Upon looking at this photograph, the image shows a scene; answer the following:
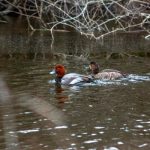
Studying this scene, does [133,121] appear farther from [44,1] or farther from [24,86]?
[44,1]

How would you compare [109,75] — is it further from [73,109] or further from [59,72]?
[73,109]

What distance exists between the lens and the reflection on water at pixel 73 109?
8.24 metres

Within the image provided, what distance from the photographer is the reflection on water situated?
824 centimetres

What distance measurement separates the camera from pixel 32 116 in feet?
31.9

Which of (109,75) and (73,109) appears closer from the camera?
(73,109)

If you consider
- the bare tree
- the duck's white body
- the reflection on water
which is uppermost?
the bare tree

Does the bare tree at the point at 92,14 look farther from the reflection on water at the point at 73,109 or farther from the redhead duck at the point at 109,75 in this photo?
the redhead duck at the point at 109,75

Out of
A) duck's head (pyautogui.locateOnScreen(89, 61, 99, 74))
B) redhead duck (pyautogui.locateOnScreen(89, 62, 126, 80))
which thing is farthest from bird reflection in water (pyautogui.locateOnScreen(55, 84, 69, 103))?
duck's head (pyautogui.locateOnScreen(89, 61, 99, 74))

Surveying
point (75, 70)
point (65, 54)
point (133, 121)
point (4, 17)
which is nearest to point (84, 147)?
point (133, 121)

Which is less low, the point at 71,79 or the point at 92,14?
the point at 92,14

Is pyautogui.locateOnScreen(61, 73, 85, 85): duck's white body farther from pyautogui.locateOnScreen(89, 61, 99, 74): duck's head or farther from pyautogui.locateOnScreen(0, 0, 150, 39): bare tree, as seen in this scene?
pyautogui.locateOnScreen(0, 0, 150, 39): bare tree

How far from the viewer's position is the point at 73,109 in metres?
10.1

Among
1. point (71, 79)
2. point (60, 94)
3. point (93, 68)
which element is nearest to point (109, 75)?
point (71, 79)

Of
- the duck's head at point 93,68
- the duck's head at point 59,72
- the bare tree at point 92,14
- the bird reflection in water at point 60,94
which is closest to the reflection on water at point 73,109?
the bird reflection in water at point 60,94
